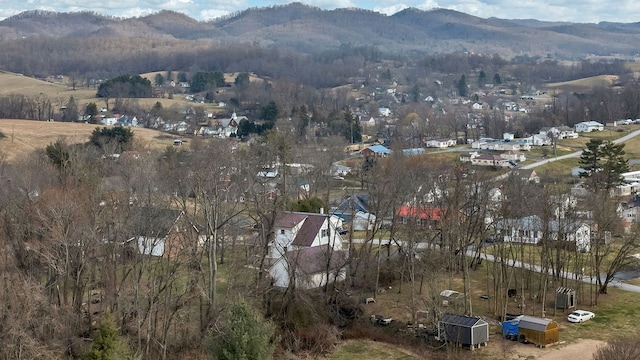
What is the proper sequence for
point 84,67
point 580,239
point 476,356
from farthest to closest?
point 84,67 → point 580,239 → point 476,356

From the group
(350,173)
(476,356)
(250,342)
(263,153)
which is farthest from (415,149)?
(250,342)


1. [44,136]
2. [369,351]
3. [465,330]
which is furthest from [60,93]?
[465,330]

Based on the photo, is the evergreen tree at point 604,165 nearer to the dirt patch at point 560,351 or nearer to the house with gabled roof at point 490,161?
the house with gabled roof at point 490,161

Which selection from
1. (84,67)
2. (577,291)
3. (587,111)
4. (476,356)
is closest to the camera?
(476,356)

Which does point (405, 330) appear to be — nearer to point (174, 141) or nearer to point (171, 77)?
point (174, 141)

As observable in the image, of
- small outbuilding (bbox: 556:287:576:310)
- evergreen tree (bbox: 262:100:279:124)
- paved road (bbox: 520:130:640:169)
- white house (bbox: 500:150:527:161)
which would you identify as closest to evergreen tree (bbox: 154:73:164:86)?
evergreen tree (bbox: 262:100:279:124)

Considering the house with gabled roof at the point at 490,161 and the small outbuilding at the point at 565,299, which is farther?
the house with gabled roof at the point at 490,161

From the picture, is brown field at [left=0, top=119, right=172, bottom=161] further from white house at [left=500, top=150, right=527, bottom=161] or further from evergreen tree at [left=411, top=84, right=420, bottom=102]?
evergreen tree at [left=411, top=84, right=420, bottom=102]

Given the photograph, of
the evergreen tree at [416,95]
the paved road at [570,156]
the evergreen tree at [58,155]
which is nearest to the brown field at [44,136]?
the evergreen tree at [58,155]
